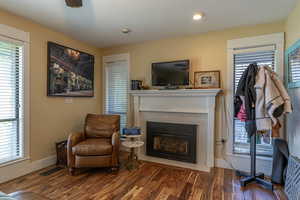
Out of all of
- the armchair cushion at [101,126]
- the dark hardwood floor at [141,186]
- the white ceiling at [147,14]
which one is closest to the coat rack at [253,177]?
the dark hardwood floor at [141,186]

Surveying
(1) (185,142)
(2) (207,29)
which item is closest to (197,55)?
(2) (207,29)

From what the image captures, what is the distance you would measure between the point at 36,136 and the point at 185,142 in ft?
8.21

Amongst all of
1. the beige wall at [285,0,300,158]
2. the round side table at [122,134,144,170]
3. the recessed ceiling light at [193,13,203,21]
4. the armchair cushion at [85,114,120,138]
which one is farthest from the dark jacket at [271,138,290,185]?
the armchair cushion at [85,114,120,138]

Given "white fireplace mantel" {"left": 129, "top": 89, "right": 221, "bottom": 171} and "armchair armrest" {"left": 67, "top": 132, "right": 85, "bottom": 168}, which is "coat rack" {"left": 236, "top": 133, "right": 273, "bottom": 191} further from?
"armchair armrest" {"left": 67, "top": 132, "right": 85, "bottom": 168}

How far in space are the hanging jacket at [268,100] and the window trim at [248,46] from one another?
619 mm

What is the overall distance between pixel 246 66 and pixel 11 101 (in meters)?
3.66

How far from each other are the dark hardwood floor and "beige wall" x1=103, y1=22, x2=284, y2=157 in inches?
26.9

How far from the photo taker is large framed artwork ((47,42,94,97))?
2.89 m

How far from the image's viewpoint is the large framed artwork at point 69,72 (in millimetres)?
2895

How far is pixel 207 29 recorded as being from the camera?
9.25 ft

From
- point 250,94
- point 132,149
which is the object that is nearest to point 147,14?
point 250,94

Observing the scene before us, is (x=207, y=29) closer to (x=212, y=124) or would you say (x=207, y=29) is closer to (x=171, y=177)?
(x=212, y=124)

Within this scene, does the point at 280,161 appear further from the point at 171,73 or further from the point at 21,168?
the point at 21,168

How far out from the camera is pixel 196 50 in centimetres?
303
